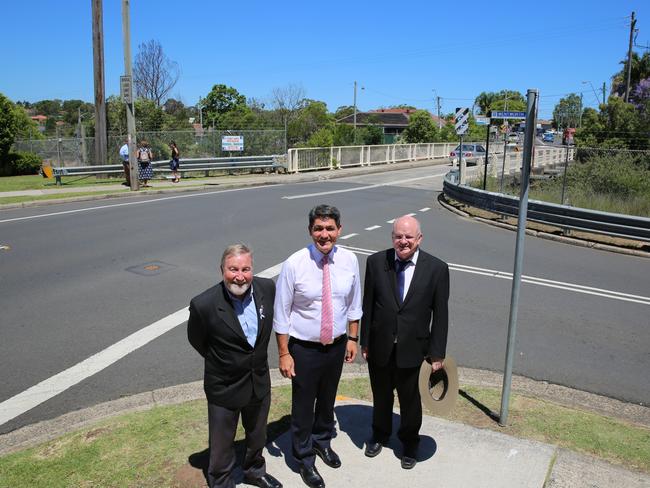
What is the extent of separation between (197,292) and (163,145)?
20329 mm

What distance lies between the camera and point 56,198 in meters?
17.0

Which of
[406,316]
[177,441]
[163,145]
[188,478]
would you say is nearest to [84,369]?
[177,441]

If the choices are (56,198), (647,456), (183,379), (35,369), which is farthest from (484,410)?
(56,198)

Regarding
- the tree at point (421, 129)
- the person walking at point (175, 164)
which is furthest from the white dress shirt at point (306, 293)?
the tree at point (421, 129)

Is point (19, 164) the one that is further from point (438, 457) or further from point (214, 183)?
point (438, 457)

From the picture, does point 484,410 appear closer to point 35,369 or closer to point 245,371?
point 245,371

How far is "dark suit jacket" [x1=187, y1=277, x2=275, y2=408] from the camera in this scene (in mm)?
3178

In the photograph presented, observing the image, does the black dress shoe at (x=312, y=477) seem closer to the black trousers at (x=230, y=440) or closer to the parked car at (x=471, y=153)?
the black trousers at (x=230, y=440)

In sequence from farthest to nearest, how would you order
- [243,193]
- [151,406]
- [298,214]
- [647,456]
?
[243,193], [298,214], [151,406], [647,456]

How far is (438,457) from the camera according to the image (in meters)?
3.89

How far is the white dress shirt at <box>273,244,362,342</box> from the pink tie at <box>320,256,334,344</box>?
0.02m

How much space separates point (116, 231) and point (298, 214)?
15.6ft

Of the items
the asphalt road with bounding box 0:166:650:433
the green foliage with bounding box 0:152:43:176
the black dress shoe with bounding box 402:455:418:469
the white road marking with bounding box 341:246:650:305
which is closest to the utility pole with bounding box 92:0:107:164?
the green foliage with bounding box 0:152:43:176

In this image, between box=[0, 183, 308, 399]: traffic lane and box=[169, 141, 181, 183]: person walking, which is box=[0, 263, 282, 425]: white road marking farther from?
box=[169, 141, 181, 183]: person walking
